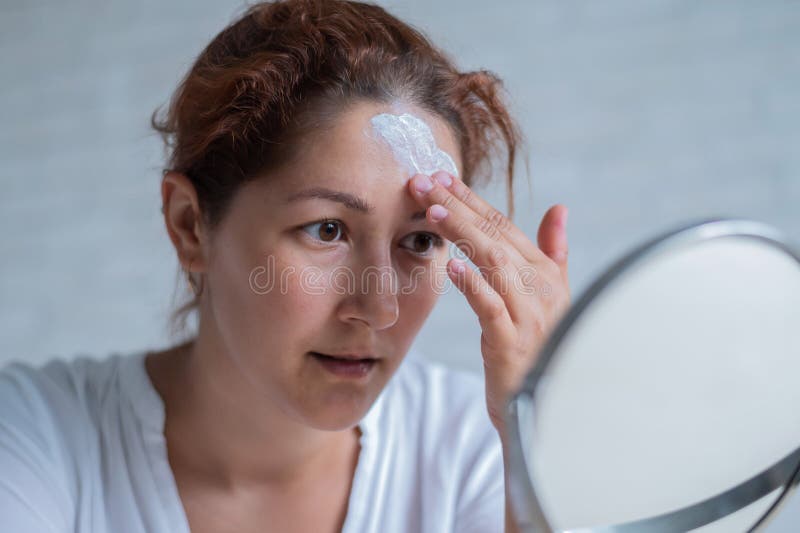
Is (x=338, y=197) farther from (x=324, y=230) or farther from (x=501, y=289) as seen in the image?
(x=501, y=289)

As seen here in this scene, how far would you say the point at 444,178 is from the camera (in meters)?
0.79

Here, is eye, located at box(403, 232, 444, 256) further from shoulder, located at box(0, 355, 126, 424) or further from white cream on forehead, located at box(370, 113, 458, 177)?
shoulder, located at box(0, 355, 126, 424)

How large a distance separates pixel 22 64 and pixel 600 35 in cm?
118

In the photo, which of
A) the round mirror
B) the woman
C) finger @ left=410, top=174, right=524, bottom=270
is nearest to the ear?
the woman

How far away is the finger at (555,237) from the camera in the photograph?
841mm

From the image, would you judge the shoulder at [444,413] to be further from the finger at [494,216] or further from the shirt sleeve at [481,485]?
the finger at [494,216]

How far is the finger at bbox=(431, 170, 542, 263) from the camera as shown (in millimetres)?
744

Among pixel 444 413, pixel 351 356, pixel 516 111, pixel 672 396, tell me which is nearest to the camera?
pixel 672 396

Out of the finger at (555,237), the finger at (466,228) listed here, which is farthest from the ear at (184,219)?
the finger at (555,237)

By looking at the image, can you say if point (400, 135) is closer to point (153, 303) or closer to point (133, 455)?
point (133, 455)

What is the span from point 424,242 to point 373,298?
93 millimetres

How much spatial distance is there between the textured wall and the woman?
1.79 ft

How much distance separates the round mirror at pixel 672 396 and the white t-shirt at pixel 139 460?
421 millimetres

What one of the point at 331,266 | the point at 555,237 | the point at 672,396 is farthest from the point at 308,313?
the point at 672,396
